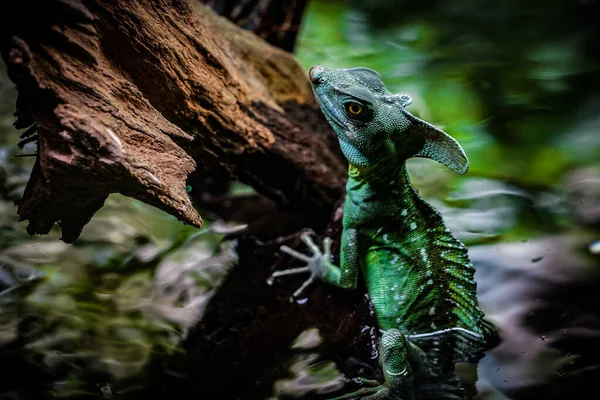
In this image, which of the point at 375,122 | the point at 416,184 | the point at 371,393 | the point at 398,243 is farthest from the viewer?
the point at 416,184

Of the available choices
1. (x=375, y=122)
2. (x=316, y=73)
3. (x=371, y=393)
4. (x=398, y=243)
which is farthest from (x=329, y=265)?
(x=316, y=73)

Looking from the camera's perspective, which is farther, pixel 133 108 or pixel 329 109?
pixel 329 109

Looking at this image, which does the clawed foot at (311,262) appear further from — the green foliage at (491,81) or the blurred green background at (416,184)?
the green foliage at (491,81)

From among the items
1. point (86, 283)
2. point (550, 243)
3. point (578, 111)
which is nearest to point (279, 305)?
point (86, 283)

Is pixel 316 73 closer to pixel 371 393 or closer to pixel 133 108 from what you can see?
pixel 133 108

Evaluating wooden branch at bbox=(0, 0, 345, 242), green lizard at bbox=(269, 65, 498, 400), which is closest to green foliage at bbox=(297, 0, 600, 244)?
green lizard at bbox=(269, 65, 498, 400)

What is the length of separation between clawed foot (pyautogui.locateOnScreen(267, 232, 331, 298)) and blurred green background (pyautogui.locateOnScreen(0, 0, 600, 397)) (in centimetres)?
50

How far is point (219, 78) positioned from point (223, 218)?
1577mm

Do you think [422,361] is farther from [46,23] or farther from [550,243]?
[46,23]

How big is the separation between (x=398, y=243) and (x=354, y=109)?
0.91 metres

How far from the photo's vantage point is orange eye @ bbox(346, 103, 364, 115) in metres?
3.07

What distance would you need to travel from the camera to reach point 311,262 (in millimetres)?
3729

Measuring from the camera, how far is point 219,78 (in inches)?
134

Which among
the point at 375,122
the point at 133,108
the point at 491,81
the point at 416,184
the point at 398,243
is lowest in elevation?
the point at 133,108
